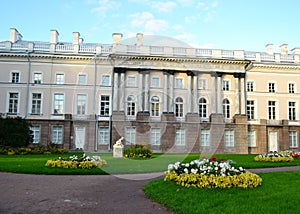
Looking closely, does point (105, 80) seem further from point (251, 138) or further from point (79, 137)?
point (251, 138)

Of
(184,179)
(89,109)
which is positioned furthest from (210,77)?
(184,179)

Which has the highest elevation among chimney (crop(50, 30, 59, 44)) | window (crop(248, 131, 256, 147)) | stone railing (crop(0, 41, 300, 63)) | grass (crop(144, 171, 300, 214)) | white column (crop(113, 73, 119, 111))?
chimney (crop(50, 30, 59, 44))

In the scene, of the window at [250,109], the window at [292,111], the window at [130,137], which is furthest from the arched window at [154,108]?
the window at [292,111]

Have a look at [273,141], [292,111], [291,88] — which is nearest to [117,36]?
[291,88]

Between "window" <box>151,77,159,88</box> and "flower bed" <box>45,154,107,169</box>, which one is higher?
"window" <box>151,77,159,88</box>

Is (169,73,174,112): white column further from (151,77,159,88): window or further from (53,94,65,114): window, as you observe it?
(53,94,65,114): window

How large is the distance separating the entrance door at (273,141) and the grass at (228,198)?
30.4 meters

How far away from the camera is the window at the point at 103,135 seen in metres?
35.5

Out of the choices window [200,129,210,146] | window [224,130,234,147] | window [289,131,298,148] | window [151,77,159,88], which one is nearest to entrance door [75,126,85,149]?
window [151,77,159,88]

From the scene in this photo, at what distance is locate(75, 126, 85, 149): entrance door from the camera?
3484 cm

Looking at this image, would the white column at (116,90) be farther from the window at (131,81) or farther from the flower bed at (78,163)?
the flower bed at (78,163)

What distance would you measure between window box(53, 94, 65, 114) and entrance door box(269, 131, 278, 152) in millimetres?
27247

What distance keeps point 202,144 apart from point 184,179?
23.0 metres

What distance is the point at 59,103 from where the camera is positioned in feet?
118
